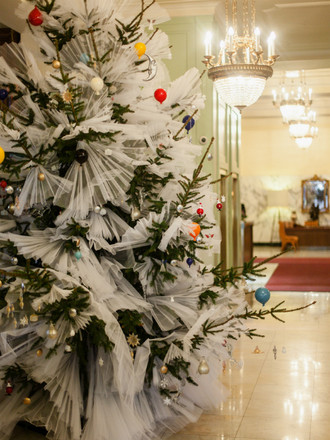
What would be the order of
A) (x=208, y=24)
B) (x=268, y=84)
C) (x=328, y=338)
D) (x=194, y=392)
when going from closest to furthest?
1. (x=194, y=392)
2. (x=328, y=338)
3. (x=208, y=24)
4. (x=268, y=84)

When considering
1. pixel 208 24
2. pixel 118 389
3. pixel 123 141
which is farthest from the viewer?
pixel 208 24

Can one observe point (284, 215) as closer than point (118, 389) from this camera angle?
No

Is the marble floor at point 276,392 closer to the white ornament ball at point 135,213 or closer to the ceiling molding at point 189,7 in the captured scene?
the white ornament ball at point 135,213

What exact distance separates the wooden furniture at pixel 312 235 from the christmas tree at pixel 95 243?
17.2 metres

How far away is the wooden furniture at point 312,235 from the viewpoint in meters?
20.6

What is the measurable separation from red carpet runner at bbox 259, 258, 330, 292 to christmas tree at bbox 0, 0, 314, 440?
7.83 m

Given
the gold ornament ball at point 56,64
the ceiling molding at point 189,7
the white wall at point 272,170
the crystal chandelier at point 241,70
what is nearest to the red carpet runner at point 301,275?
the white wall at point 272,170

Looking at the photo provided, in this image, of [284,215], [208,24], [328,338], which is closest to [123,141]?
[328,338]

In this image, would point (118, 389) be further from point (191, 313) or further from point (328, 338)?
point (328, 338)

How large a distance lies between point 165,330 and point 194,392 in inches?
28.1

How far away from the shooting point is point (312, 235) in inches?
815

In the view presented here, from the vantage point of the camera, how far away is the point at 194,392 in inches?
163

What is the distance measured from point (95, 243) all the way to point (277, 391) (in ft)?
6.69

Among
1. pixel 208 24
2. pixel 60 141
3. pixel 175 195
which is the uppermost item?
pixel 208 24
